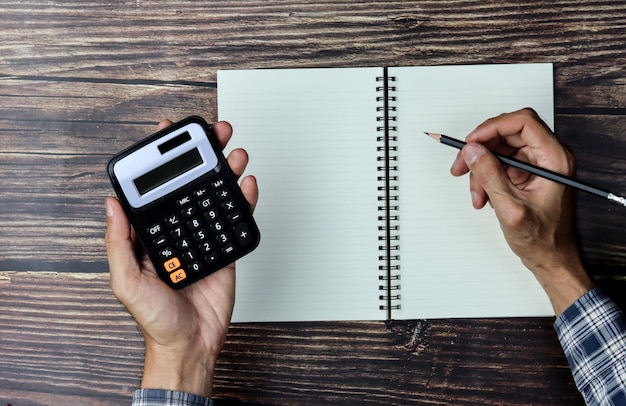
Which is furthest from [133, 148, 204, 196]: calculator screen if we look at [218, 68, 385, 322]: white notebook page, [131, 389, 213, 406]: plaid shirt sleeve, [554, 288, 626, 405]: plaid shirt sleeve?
[554, 288, 626, 405]: plaid shirt sleeve

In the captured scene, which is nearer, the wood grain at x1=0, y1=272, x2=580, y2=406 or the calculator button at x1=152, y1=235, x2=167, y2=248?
the calculator button at x1=152, y1=235, x2=167, y2=248

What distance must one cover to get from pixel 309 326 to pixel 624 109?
0.48 m

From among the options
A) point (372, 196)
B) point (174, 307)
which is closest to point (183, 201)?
→ point (174, 307)

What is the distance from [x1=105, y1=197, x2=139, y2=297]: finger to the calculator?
11 mm

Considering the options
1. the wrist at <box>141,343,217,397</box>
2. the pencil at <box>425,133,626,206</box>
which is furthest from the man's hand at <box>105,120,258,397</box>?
the pencil at <box>425,133,626,206</box>

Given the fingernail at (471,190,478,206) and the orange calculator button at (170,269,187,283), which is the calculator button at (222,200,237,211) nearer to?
the orange calculator button at (170,269,187,283)

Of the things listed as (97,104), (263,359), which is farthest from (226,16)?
(263,359)

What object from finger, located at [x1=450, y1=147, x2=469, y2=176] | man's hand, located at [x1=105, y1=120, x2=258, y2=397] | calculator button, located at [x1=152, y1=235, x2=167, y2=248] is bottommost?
man's hand, located at [x1=105, y1=120, x2=258, y2=397]

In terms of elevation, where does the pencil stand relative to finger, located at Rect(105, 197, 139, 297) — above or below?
above

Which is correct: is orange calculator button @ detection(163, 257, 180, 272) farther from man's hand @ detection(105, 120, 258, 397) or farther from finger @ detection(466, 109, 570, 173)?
finger @ detection(466, 109, 570, 173)

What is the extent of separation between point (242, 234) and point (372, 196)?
18cm

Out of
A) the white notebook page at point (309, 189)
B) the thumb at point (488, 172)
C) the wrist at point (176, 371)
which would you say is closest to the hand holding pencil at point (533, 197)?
the thumb at point (488, 172)

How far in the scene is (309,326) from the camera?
0.73 metres

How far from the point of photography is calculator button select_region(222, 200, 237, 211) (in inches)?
25.2
